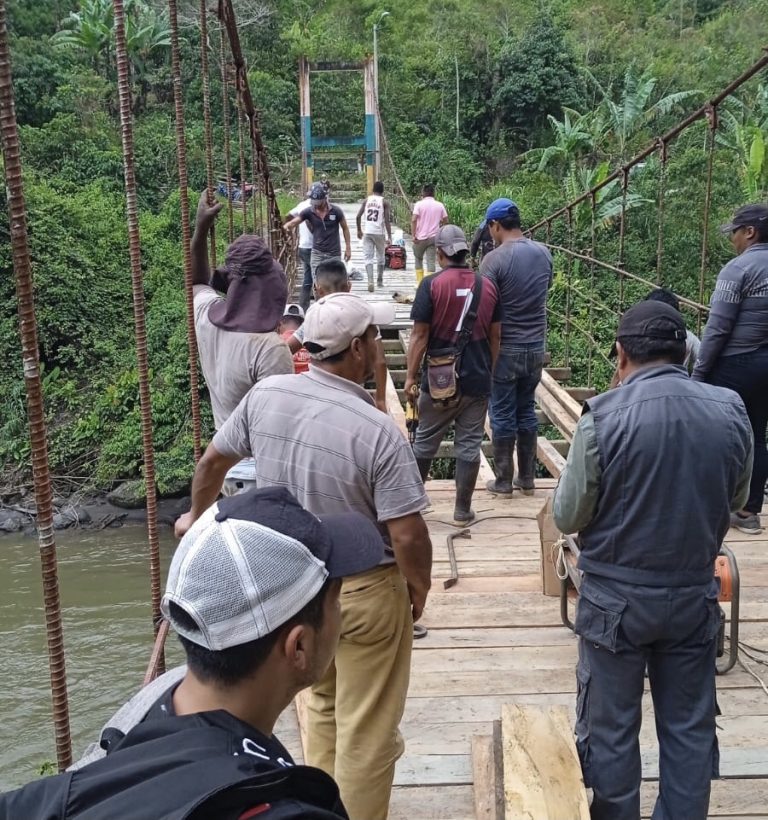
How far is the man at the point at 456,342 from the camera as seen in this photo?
143 inches

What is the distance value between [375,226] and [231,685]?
26.1 feet

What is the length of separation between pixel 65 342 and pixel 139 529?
3822 millimetres

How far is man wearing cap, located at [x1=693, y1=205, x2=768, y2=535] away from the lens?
3389 millimetres

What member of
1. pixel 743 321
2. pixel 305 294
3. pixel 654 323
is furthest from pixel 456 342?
pixel 305 294

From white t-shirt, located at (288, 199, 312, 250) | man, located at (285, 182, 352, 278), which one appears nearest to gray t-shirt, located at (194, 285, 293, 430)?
man, located at (285, 182, 352, 278)

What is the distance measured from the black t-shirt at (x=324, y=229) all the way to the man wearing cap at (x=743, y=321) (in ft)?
12.3

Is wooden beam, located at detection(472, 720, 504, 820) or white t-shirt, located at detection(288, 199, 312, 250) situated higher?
white t-shirt, located at detection(288, 199, 312, 250)

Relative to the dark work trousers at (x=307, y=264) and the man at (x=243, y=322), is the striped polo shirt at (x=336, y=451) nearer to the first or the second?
the man at (x=243, y=322)

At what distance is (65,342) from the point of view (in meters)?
13.2

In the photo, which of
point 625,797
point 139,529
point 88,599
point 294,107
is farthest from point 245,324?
point 294,107

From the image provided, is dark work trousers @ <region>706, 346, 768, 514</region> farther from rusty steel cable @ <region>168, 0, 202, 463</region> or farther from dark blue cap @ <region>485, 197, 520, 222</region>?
rusty steel cable @ <region>168, 0, 202, 463</region>

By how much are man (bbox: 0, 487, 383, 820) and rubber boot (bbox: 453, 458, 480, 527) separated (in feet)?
9.42

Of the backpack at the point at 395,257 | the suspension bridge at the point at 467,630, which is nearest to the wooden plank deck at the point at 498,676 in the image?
the suspension bridge at the point at 467,630

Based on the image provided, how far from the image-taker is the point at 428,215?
853 cm
